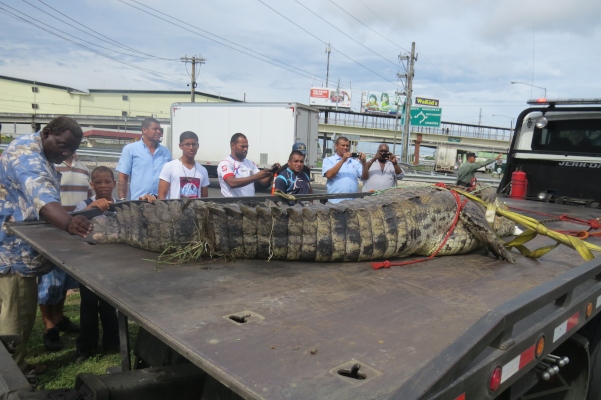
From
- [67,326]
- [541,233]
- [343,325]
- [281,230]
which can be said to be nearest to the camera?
[343,325]

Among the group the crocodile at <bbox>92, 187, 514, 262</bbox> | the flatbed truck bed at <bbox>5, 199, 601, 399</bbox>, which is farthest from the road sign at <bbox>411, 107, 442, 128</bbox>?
the flatbed truck bed at <bbox>5, 199, 601, 399</bbox>

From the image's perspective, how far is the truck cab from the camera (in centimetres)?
562

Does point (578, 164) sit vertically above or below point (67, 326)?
above

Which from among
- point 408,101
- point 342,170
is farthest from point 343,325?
point 408,101

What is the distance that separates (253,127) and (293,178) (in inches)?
499

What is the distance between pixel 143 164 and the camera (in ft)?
17.4

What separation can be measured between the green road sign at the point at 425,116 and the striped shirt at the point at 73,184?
31.8 m

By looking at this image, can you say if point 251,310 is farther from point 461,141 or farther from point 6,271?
point 461,141

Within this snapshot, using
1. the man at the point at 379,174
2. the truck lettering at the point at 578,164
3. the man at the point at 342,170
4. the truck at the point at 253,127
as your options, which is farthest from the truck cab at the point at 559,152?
the truck at the point at 253,127

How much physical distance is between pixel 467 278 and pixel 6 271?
9.88 ft

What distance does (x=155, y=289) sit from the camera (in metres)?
2.12

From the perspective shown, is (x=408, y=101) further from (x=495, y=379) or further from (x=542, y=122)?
(x=495, y=379)

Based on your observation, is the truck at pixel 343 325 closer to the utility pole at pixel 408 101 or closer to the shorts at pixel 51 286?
the shorts at pixel 51 286

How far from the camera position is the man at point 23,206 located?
3.02 metres
